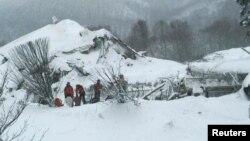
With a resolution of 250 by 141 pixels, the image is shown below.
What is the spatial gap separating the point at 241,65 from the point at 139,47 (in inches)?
2053

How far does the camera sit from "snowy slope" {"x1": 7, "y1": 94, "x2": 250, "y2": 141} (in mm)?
15453

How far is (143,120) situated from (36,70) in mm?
7641

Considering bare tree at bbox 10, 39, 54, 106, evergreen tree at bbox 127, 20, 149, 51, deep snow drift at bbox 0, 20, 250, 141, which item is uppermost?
evergreen tree at bbox 127, 20, 149, 51

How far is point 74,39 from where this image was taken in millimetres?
43281

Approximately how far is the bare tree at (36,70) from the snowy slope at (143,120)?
9.80 ft

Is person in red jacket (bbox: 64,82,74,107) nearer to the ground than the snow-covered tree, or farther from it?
nearer to the ground

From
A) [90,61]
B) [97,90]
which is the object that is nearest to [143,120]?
[97,90]

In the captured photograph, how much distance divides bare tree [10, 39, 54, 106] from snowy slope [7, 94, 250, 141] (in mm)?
2986

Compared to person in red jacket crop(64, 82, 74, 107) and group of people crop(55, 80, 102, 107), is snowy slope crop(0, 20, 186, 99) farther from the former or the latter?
person in red jacket crop(64, 82, 74, 107)

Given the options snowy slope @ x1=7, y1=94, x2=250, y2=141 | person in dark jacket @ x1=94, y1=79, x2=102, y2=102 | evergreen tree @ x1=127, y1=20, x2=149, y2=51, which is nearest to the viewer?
snowy slope @ x1=7, y1=94, x2=250, y2=141

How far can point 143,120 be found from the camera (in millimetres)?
16375

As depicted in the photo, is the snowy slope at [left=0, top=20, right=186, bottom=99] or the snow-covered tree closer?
the snow-covered tree

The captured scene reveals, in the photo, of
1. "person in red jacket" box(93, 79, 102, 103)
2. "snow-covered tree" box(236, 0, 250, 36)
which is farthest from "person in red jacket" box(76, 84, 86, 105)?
"snow-covered tree" box(236, 0, 250, 36)

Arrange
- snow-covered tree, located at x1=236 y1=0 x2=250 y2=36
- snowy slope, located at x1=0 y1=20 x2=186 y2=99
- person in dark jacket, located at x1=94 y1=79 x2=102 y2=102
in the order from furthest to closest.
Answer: snowy slope, located at x1=0 y1=20 x2=186 y2=99 → snow-covered tree, located at x1=236 y1=0 x2=250 y2=36 → person in dark jacket, located at x1=94 y1=79 x2=102 y2=102
